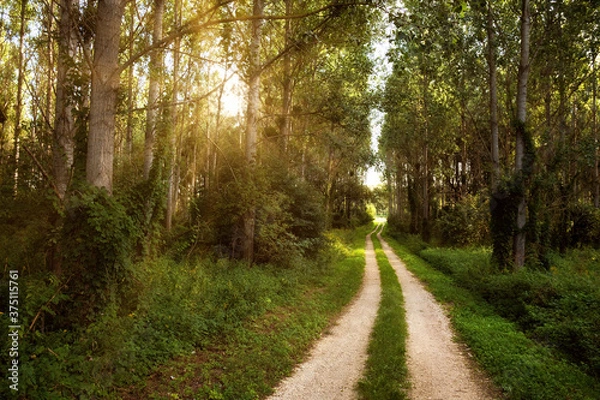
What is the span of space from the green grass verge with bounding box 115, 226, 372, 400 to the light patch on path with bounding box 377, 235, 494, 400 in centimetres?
230

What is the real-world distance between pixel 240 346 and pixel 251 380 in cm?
125

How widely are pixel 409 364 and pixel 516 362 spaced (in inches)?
80.8

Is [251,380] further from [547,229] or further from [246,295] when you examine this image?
[547,229]

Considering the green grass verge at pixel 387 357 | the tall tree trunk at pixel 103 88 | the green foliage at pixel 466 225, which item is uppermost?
the tall tree trunk at pixel 103 88

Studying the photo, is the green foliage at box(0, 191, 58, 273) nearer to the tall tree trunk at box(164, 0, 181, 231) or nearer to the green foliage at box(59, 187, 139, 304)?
the green foliage at box(59, 187, 139, 304)

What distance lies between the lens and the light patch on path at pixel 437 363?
564cm

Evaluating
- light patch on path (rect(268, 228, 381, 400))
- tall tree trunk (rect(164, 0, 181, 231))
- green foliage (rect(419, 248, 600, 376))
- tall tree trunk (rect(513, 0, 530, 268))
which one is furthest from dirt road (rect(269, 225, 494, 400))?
tall tree trunk (rect(513, 0, 530, 268))

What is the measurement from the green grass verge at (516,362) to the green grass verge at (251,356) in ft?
12.1

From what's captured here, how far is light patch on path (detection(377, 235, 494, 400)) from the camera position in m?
5.64

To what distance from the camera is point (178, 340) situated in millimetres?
6348

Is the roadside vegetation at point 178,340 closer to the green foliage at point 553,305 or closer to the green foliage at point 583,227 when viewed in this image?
the green foliage at point 553,305

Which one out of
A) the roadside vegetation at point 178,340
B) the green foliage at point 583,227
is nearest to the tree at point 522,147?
the green foliage at point 583,227

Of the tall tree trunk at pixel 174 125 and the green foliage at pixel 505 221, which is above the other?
the tall tree trunk at pixel 174 125

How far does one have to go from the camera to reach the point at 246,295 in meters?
9.19
